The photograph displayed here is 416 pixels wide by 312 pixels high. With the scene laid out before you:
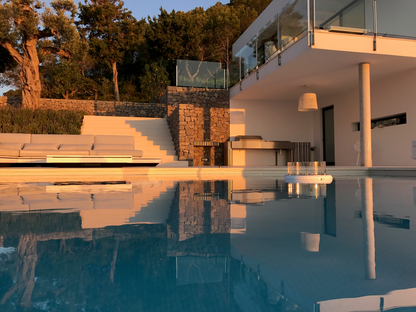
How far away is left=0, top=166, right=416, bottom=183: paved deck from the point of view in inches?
261

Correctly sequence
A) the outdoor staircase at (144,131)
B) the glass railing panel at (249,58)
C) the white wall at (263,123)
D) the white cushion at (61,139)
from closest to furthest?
the white cushion at (61,139)
the glass railing panel at (249,58)
the outdoor staircase at (144,131)
the white wall at (263,123)

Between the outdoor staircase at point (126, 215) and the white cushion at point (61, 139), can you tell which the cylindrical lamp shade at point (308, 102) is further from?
the outdoor staircase at point (126, 215)

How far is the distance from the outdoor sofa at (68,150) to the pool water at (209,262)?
5.27 metres

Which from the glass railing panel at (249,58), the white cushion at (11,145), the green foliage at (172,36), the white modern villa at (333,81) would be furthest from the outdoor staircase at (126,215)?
the green foliage at (172,36)

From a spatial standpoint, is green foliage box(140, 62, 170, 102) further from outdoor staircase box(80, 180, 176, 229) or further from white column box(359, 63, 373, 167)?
outdoor staircase box(80, 180, 176, 229)

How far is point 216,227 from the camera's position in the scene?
1.81 meters

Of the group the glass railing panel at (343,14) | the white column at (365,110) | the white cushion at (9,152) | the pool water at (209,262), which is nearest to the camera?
the pool water at (209,262)

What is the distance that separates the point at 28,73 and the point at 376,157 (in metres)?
12.2

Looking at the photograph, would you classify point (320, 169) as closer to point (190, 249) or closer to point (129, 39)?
point (190, 249)

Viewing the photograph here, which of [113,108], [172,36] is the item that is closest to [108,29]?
[172,36]

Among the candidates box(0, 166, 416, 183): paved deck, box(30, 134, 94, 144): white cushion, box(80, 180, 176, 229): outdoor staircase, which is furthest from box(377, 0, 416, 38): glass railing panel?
box(30, 134, 94, 144): white cushion

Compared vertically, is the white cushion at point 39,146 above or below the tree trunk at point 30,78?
below

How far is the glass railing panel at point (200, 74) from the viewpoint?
12.0 meters

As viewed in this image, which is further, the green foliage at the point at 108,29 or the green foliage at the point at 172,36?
the green foliage at the point at 172,36
